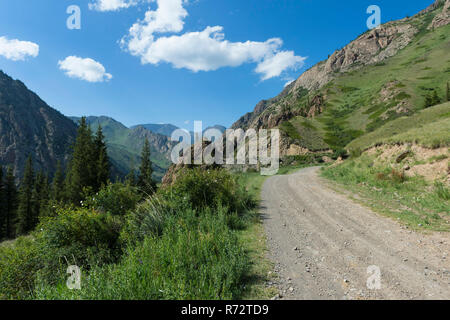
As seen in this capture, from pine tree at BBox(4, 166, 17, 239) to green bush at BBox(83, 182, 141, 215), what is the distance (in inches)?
2449

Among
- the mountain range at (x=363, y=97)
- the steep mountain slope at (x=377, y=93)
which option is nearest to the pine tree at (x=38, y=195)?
the mountain range at (x=363, y=97)

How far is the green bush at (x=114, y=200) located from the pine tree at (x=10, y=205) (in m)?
62.2

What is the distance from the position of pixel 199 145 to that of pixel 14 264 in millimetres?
44166

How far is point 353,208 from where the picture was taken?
8.97 meters

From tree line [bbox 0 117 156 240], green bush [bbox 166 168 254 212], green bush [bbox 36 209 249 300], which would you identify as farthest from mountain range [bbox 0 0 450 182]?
green bush [bbox 36 209 249 300]

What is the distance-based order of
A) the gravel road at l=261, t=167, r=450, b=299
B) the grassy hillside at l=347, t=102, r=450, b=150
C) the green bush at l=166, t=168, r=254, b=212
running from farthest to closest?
the grassy hillside at l=347, t=102, r=450, b=150
the green bush at l=166, t=168, r=254, b=212
the gravel road at l=261, t=167, r=450, b=299

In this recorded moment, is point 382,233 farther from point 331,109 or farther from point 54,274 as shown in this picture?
point 331,109

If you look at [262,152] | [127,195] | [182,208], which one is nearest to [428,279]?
[182,208]

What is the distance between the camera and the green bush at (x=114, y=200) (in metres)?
7.08

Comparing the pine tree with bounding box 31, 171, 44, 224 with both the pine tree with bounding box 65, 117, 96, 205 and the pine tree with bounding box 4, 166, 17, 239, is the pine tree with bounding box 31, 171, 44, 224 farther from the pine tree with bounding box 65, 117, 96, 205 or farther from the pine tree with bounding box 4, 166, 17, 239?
the pine tree with bounding box 65, 117, 96, 205

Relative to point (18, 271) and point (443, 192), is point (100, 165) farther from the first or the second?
point (443, 192)

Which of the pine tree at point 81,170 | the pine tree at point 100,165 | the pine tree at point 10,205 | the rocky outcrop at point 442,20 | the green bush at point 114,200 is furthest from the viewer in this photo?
the rocky outcrop at point 442,20

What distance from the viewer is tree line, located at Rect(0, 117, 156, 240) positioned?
33.8m

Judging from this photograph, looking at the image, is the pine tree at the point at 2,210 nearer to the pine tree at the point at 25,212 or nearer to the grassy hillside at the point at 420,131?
the pine tree at the point at 25,212
